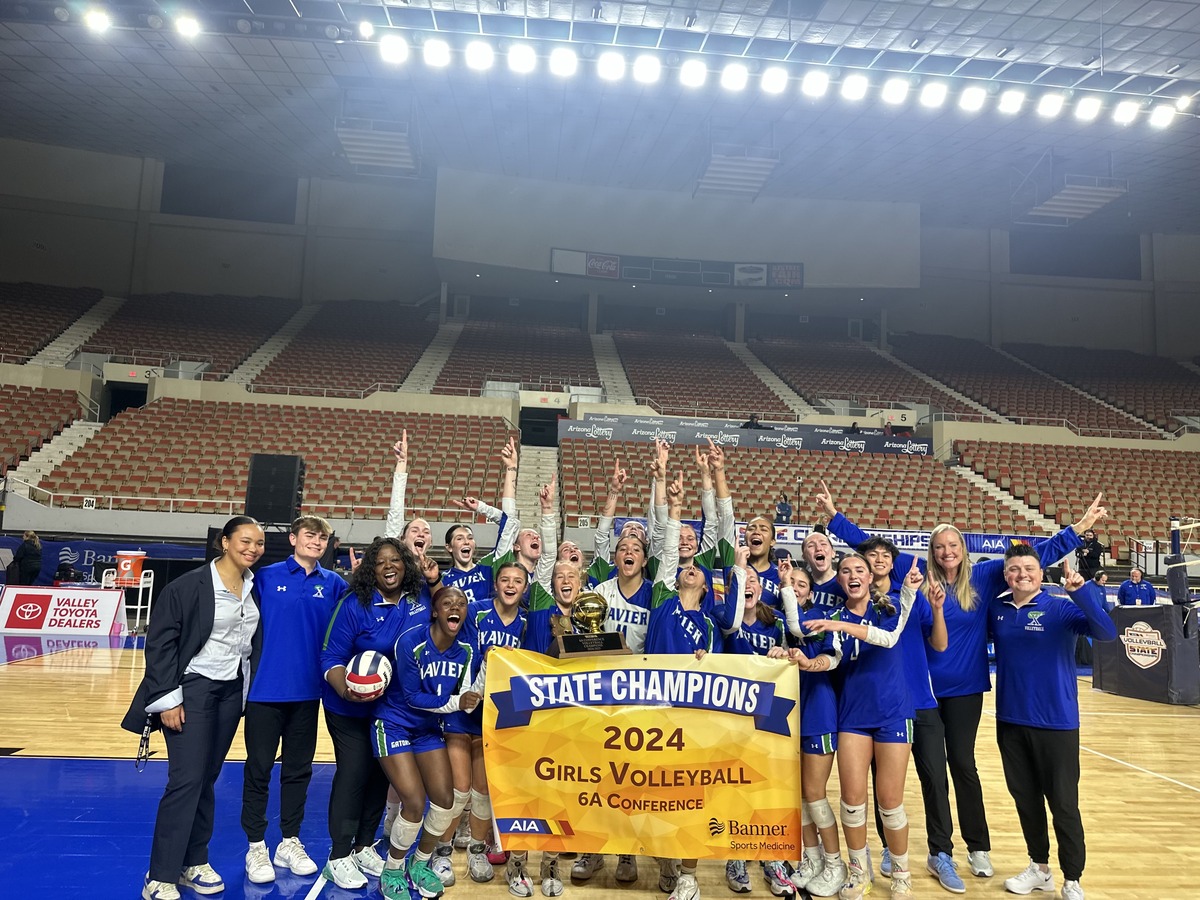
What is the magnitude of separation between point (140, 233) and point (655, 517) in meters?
27.5

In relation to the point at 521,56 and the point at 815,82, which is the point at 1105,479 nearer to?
the point at 815,82

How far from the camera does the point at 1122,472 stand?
19.8 m

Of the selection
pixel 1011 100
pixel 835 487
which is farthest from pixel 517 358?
pixel 1011 100

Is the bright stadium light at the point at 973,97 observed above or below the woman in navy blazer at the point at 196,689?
above

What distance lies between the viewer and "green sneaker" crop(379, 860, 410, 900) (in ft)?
12.3

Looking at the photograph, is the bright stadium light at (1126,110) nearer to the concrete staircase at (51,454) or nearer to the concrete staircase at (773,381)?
the concrete staircase at (773,381)

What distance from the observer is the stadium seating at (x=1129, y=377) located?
24156 mm

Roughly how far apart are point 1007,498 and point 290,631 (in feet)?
59.9

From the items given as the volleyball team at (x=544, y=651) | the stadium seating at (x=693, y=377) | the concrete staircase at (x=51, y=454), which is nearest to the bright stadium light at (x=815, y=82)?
the stadium seating at (x=693, y=377)

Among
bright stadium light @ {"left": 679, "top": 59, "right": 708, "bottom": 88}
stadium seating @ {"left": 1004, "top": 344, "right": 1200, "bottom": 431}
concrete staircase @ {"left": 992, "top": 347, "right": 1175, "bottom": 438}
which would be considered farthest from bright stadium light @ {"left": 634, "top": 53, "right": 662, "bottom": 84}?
stadium seating @ {"left": 1004, "top": 344, "right": 1200, "bottom": 431}

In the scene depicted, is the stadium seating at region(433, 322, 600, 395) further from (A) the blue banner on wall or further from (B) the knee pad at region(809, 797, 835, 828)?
(B) the knee pad at region(809, 797, 835, 828)

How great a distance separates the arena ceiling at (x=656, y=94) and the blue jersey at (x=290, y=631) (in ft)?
45.2

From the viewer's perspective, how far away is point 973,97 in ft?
53.3

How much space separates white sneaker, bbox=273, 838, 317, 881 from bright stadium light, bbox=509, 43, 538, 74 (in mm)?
15043
